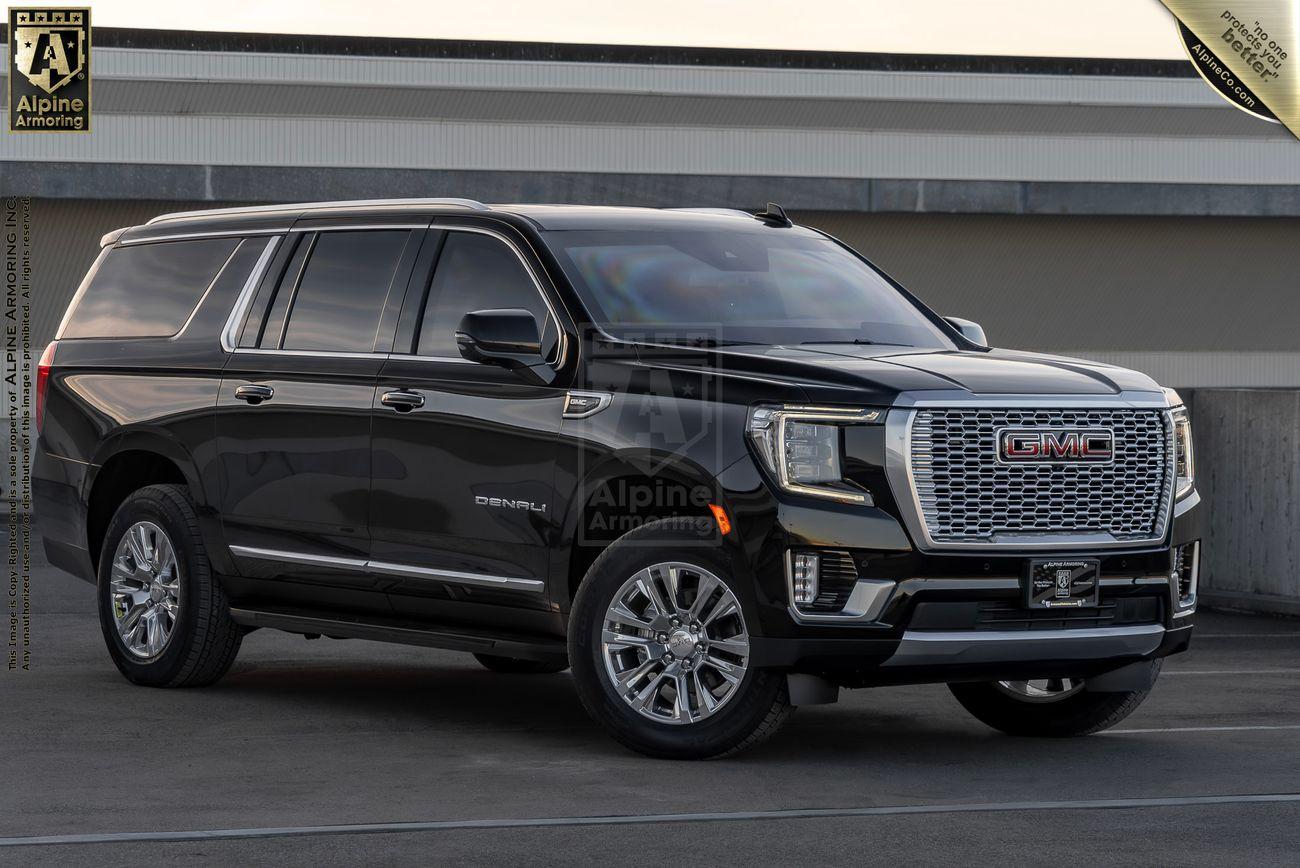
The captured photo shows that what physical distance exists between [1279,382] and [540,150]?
47.1 ft

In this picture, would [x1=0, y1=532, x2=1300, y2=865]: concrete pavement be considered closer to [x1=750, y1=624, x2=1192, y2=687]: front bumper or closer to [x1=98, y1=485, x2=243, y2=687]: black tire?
[x1=98, y1=485, x2=243, y2=687]: black tire

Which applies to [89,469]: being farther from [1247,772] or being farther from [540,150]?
[540,150]

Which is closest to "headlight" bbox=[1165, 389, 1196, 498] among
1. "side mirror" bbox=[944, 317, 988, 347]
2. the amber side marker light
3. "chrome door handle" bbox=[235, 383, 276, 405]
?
"side mirror" bbox=[944, 317, 988, 347]

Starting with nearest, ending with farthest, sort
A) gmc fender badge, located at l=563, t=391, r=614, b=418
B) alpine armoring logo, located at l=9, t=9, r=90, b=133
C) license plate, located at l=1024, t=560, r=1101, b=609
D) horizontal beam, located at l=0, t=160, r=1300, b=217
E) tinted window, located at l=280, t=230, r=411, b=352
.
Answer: license plate, located at l=1024, t=560, r=1101, b=609 < gmc fender badge, located at l=563, t=391, r=614, b=418 < tinted window, located at l=280, t=230, r=411, b=352 < horizontal beam, located at l=0, t=160, r=1300, b=217 < alpine armoring logo, located at l=9, t=9, r=90, b=133

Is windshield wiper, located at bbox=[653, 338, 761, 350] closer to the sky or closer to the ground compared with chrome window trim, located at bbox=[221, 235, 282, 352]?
closer to the ground

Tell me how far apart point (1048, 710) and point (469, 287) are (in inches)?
116

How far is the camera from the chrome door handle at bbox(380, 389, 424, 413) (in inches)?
357

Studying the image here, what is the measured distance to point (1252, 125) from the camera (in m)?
39.2

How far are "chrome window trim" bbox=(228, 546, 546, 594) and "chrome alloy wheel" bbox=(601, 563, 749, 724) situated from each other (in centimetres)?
51

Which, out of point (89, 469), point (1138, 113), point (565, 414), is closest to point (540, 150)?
point (1138, 113)

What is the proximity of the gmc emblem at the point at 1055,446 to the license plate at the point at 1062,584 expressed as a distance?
0.37 meters

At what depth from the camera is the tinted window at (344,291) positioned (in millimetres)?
9477

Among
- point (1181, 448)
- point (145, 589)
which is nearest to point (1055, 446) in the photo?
point (1181, 448)

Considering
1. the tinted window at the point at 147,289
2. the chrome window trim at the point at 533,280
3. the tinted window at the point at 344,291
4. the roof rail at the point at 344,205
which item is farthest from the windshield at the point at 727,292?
the tinted window at the point at 147,289
